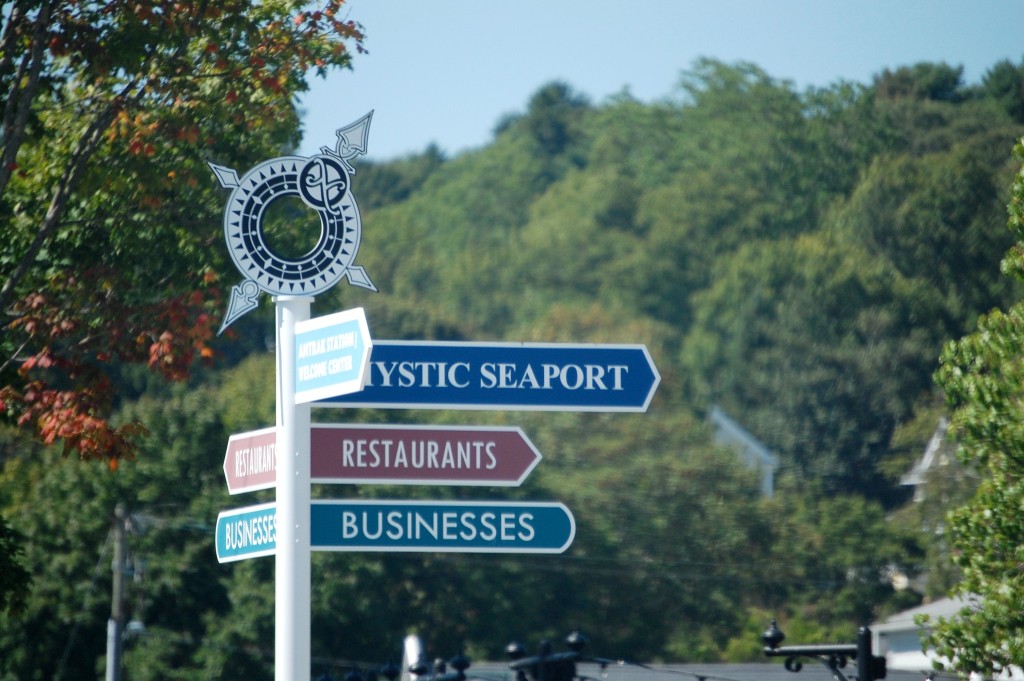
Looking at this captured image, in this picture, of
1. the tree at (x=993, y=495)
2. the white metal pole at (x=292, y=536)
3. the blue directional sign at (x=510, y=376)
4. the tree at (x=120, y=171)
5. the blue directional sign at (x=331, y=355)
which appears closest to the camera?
the blue directional sign at (x=331, y=355)

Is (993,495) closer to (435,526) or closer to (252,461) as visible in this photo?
(435,526)

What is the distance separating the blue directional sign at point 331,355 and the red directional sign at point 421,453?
0.34 metres

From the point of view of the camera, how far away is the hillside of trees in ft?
138

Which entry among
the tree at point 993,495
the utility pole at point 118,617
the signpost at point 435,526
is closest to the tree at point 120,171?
the signpost at point 435,526

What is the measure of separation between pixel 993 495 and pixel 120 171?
360 inches

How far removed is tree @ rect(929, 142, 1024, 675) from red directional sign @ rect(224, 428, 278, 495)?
10.2 meters

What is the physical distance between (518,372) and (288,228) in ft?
24.9

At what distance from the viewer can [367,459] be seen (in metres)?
7.74

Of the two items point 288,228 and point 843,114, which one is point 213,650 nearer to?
point 288,228

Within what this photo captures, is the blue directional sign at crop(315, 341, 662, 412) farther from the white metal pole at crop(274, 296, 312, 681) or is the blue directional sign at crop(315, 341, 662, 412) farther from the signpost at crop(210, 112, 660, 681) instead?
the white metal pole at crop(274, 296, 312, 681)

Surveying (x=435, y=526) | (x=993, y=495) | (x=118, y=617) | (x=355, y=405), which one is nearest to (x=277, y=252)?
(x=355, y=405)

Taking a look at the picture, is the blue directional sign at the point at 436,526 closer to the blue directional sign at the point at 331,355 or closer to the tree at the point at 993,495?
the blue directional sign at the point at 331,355

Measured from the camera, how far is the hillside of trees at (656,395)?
138 feet

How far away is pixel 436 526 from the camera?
7.69m
